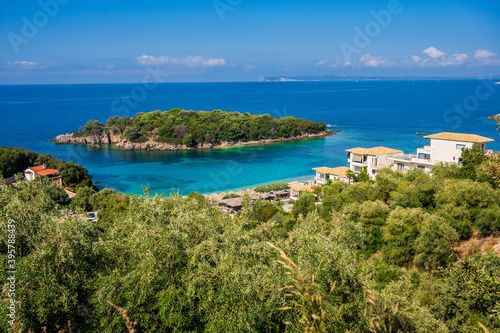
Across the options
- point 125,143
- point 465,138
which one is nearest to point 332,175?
point 465,138

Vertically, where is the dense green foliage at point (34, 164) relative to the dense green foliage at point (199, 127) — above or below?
below

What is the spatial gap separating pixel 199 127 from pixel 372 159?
1711 inches

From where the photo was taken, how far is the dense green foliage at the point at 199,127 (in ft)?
219

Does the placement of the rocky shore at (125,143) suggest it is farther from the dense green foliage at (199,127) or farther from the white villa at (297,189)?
the white villa at (297,189)

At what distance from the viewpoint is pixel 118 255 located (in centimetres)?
945

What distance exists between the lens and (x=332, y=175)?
33188mm

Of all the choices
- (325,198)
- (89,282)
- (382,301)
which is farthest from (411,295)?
(325,198)

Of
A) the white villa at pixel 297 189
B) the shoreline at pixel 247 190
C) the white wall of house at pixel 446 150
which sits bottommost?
the shoreline at pixel 247 190

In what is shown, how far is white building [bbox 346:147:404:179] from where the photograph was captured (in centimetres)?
3045

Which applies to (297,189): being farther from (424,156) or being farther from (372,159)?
(424,156)

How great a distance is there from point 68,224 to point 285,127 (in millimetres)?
65888

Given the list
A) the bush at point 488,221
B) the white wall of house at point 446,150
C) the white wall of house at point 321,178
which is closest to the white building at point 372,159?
the white wall of house at point 321,178

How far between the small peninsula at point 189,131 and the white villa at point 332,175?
34.5m

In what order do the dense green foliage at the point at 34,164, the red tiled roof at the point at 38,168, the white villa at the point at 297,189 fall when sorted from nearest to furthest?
1. the white villa at the point at 297,189
2. the dense green foliage at the point at 34,164
3. the red tiled roof at the point at 38,168
